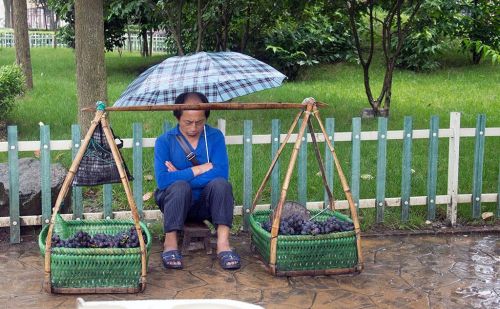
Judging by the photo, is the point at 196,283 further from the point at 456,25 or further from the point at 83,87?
the point at 456,25

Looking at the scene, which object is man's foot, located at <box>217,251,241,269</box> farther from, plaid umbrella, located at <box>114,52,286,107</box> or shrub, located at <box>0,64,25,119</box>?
shrub, located at <box>0,64,25,119</box>

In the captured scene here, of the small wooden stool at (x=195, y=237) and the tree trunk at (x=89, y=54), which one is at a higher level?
the tree trunk at (x=89, y=54)

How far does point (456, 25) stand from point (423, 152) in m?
3.14

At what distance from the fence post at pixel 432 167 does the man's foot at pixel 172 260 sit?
2454 millimetres

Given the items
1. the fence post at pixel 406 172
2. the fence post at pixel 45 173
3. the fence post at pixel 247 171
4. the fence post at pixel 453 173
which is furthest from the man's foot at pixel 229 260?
the fence post at pixel 453 173

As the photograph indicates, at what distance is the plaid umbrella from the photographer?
5.26m

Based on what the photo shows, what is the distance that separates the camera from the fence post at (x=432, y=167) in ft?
20.6

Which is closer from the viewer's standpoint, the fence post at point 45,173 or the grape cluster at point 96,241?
the grape cluster at point 96,241

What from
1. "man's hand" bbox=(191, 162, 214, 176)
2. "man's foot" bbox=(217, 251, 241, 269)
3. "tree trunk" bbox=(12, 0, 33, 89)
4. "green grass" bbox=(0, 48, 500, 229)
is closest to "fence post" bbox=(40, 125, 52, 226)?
"green grass" bbox=(0, 48, 500, 229)

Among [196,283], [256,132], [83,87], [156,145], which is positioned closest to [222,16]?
[256,132]

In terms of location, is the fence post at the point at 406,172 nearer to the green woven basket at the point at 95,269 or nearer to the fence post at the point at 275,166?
the fence post at the point at 275,166

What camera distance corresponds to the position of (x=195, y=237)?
558 centimetres

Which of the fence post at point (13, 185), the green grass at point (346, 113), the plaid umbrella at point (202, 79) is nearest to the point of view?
the plaid umbrella at point (202, 79)

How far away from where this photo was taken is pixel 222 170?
17.8 feet
